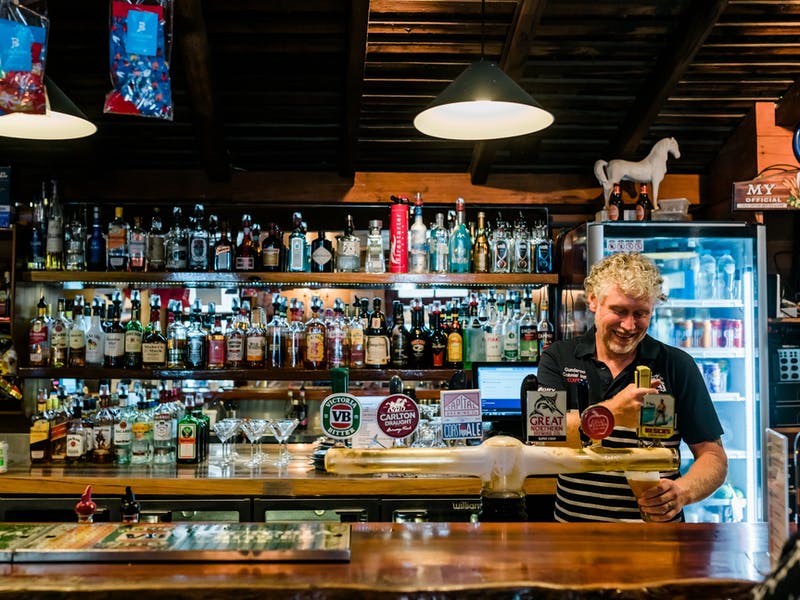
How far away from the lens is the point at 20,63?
8.02 ft

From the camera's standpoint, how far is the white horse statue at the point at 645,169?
459cm

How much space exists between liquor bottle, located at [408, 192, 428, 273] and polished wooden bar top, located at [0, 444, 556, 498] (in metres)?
1.38

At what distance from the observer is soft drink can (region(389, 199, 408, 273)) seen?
433 centimetres

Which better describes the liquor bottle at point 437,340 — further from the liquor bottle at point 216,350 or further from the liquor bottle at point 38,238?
the liquor bottle at point 38,238

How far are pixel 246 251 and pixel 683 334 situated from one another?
2.54 m

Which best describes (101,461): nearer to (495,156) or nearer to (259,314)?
(259,314)

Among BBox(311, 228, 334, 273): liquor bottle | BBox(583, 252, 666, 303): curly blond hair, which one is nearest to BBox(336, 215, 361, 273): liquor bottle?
BBox(311, 228, 334, 273): liquor bottle

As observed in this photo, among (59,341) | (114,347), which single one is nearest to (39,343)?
(59,341)

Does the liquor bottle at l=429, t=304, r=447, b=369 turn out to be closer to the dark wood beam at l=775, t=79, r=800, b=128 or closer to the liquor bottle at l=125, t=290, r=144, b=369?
the liquor bottle at l=125, t=290, r=144, b=369

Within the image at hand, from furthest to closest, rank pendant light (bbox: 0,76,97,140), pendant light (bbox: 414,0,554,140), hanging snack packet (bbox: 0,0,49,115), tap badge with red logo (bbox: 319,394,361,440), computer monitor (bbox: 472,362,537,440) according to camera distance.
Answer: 1. computer monitor (bbox: 472,362,537,440)
2. pendant light (bbox: 0,76,97,140)
3. pendant light (bbox: 414,0,554,140)
4. hanging snack packet (bbox: 0,0,49,115)
5. tap badge with red logo (bbox: 319,394,361,440)

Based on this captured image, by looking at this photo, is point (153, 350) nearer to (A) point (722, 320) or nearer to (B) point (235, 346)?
(B) point (235, 346)

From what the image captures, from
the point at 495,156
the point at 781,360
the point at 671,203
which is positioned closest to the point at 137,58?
the point at 495,156

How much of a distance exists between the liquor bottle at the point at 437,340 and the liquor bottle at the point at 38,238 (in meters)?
2.27

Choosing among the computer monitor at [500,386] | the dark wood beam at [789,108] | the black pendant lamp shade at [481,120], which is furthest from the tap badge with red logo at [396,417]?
the dark wood beam at [789,108]
